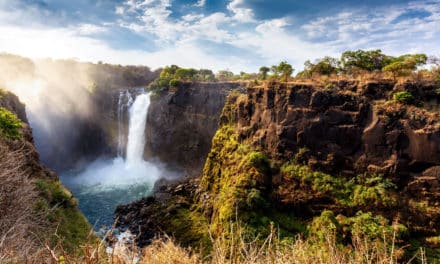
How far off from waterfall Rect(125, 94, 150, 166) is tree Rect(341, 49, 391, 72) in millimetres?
30907

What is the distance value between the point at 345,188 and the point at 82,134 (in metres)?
42.5

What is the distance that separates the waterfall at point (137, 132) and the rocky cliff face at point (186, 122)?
0.94 metres

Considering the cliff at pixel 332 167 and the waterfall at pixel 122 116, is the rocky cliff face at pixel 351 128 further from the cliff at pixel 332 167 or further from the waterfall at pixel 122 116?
the waterfall at pixel 122 116

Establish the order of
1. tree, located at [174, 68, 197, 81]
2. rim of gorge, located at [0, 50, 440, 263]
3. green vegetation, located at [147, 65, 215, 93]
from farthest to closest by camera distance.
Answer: tree, located at [174, 68, 197, 81]
green vegetation, located at [147, 65, 215, 93]
rim of gorge, located at [0, 50, 440, 263]

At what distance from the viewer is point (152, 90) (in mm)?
42719

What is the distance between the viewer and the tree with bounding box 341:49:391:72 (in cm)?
1950

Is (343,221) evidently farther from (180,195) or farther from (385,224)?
(180,195)

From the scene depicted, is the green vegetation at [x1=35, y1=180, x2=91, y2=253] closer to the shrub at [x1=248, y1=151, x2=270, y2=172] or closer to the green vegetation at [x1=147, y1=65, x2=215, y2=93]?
the shrub at [x1=248, y1=151, x2=270, y2=172]

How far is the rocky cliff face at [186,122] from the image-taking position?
123ft

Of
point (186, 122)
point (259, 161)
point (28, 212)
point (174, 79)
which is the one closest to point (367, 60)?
point (259, 161)

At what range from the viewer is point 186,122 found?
39.0 meters

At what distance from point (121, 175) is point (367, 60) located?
33.4 m

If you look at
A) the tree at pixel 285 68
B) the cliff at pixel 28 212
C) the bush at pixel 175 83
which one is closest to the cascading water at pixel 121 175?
the bush at pixel 175 83

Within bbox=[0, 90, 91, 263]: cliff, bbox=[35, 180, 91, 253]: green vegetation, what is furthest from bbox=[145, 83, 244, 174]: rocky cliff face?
bbox=[35, 180, 91, 253]: green vegetation
